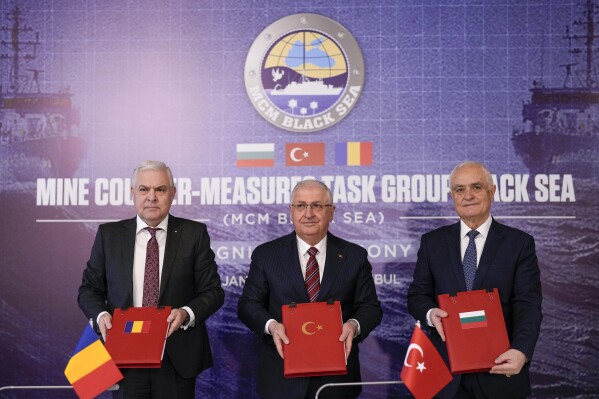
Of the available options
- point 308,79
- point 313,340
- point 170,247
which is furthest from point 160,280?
point 308,79

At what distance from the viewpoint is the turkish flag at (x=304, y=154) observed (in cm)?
425

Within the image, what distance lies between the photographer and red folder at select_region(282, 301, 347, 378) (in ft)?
8.88

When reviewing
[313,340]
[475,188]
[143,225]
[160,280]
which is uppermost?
[475,188]

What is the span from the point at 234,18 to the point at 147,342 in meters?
2.36

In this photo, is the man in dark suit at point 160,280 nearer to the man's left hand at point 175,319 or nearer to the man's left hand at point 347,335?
the man's left hand at point 175,319

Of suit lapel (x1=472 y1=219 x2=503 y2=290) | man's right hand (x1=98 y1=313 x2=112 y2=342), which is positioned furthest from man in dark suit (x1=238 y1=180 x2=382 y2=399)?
man's right hand (x1=98 y1=313 x2=112 y2=342)

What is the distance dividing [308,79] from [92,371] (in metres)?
2.30

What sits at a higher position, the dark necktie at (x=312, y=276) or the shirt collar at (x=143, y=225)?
the shirt collar at (x=143, y=225)

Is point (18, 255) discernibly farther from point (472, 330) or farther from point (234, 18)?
point (472, 330)

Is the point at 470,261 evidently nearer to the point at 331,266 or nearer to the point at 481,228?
the point at 481,228

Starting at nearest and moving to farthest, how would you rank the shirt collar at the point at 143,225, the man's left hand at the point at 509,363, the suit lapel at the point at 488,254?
the man's left hand at the point at 509,363
the suit lapel at the point at 488,254
the shirt collar at the point at 143,225

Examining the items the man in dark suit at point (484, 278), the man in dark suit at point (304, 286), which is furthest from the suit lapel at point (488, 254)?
the man in dark suit at point (304, 286)

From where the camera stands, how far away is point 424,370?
2789 mm

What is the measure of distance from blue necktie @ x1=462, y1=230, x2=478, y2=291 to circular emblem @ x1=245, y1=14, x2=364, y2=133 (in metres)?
1.56
